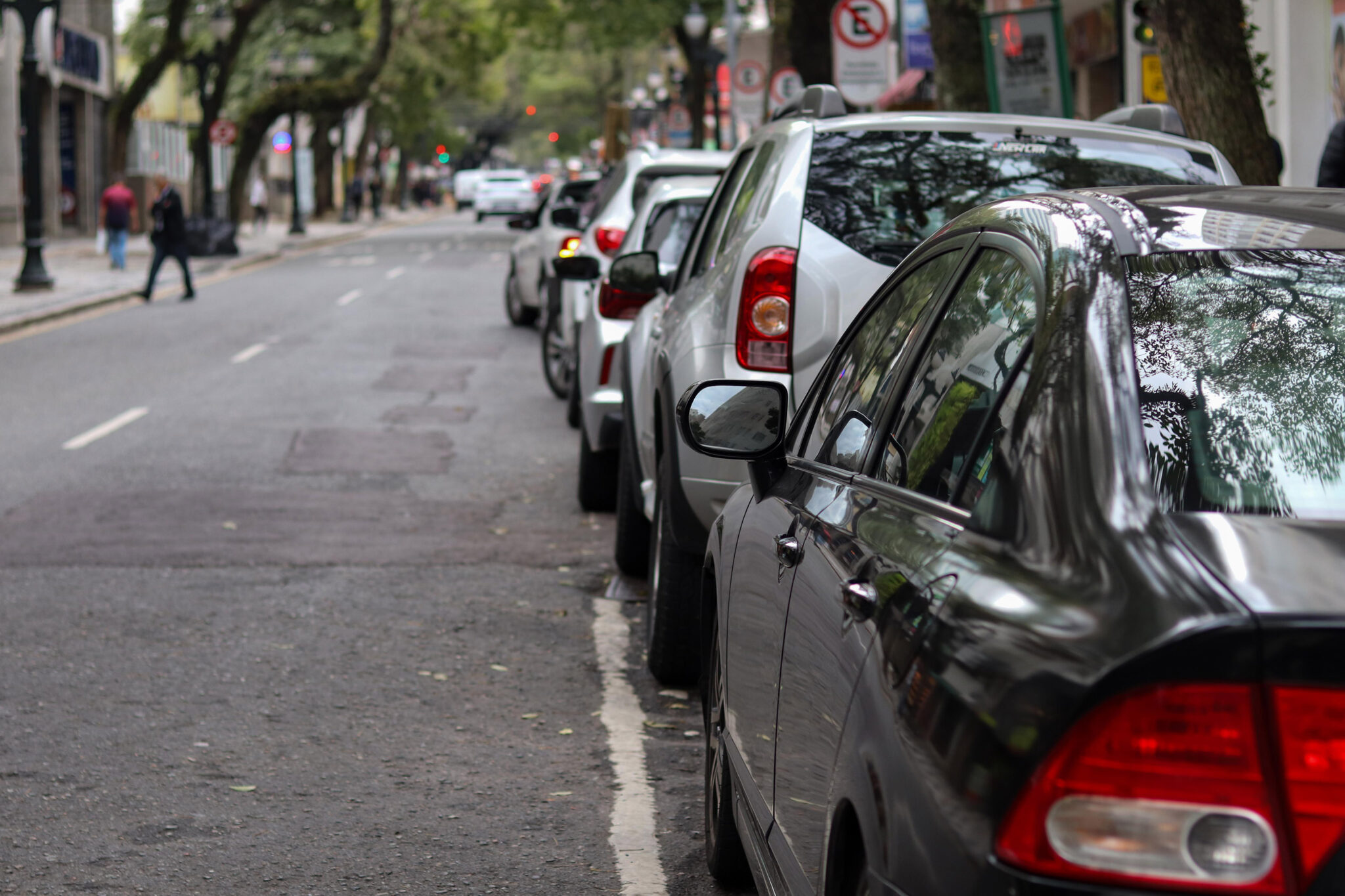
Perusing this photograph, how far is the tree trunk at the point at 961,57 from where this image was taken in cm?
1620

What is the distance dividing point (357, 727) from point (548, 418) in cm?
791

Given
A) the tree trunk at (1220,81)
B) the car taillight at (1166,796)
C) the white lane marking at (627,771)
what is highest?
the tree trunk at (1220,81)

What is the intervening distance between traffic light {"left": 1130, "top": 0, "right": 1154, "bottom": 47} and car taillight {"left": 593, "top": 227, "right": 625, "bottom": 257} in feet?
12.1

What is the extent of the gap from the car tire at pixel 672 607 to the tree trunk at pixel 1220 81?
15.0 feet

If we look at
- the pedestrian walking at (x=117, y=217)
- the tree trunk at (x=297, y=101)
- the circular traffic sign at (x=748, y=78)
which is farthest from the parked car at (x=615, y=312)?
the tree trunk at (x=297, y=101)

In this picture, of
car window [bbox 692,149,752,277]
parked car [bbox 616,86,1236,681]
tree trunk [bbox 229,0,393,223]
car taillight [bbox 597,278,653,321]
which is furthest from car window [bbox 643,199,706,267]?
tree trunk [bbox 229,0,393,223]

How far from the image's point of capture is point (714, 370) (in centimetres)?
588

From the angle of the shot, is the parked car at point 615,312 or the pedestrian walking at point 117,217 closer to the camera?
the parked car at point 615,312

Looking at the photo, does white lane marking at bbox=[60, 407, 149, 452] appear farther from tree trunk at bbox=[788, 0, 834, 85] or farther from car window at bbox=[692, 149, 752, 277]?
tree trunk at bbox=[788, 0, 834, 85]

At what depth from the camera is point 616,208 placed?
12891 millimetres

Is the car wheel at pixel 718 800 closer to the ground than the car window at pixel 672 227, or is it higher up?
closer to the ground

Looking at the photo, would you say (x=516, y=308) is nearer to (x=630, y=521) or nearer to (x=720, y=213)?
(x=630, y=521)

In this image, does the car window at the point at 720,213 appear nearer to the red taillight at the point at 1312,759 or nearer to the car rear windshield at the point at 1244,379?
the car rear windshield at the point at 1244,379

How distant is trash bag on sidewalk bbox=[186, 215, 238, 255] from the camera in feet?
125
